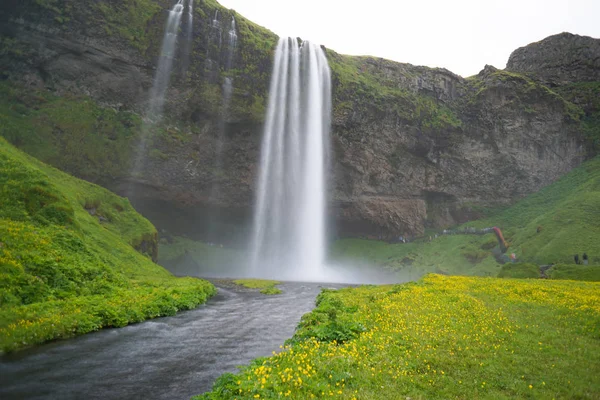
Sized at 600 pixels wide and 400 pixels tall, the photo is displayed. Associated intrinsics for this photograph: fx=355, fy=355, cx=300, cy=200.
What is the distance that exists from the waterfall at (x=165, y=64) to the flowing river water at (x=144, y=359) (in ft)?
152

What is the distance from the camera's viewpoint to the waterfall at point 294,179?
65.4 meters

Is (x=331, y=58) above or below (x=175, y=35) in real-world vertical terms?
above

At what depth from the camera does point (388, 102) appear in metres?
72.6

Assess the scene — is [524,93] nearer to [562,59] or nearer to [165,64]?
[562,59]

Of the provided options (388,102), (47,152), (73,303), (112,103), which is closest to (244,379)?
(73,303)

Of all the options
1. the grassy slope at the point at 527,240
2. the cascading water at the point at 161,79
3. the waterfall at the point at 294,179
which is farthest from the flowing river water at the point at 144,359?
the waterfall at the point at 294,179

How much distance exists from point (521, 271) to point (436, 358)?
3784 centimetres

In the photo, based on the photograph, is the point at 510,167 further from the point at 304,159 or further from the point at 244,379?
the point at 244,379

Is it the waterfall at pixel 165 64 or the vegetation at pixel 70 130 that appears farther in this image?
the waterfall at pixel 165 64

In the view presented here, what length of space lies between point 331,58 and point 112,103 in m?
43.3

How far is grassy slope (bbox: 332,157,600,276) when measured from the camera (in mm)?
47844

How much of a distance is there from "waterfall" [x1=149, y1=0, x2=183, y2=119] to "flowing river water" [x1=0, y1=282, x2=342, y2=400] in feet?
152

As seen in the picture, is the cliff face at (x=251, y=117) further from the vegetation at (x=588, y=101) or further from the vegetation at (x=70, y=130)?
the vegetation at (x=588, y=101)

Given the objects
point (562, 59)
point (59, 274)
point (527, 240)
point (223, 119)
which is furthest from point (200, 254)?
point (562, 59)
